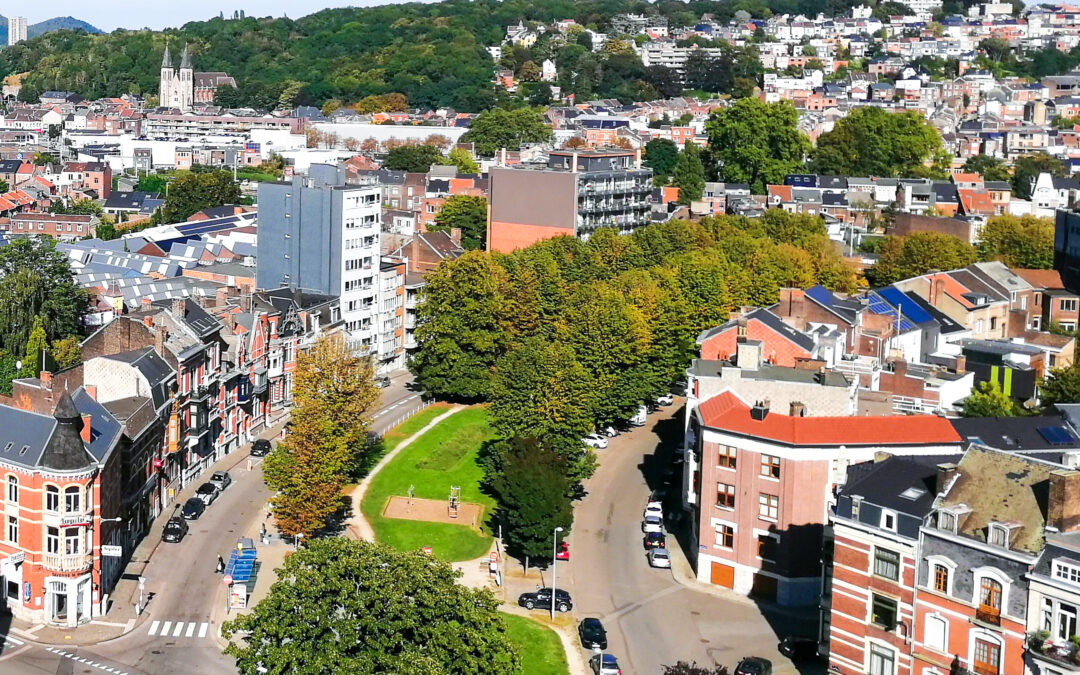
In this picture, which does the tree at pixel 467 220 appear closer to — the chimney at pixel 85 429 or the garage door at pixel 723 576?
the garage door at pixel 723 576

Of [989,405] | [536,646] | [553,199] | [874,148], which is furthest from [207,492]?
[874,148]

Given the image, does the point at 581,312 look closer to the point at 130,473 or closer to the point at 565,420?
the point at 565,420

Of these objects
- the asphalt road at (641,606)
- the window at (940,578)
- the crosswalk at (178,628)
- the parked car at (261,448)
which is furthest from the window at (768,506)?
the parked car at (261,448)

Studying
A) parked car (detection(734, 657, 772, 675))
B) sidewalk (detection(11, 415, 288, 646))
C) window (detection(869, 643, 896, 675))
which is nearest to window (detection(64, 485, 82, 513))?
sidewalk (detection(11, 415, 288, 646))

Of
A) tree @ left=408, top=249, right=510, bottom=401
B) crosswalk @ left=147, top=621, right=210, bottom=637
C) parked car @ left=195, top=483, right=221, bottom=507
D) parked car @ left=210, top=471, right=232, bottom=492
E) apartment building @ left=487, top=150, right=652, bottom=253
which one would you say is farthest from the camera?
apartment building @ left=487, top=150, right=652, bottom=253

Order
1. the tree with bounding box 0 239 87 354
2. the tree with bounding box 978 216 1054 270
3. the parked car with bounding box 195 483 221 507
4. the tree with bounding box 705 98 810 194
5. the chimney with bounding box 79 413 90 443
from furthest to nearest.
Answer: the tree with bounding box 705 98 810 194, the tree with bounding box 978 216 1054 270, the tree with bounding box 0 239 87 354, the parked car with bounding box 195 483 221 507, the chimney with bounding box 79 413 90 443

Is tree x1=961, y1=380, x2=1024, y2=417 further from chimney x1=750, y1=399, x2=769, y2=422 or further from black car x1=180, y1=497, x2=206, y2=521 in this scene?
black car x1=180, y1=497, x2=206, y2=521

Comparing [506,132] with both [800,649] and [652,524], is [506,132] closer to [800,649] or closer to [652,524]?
[652,524]
